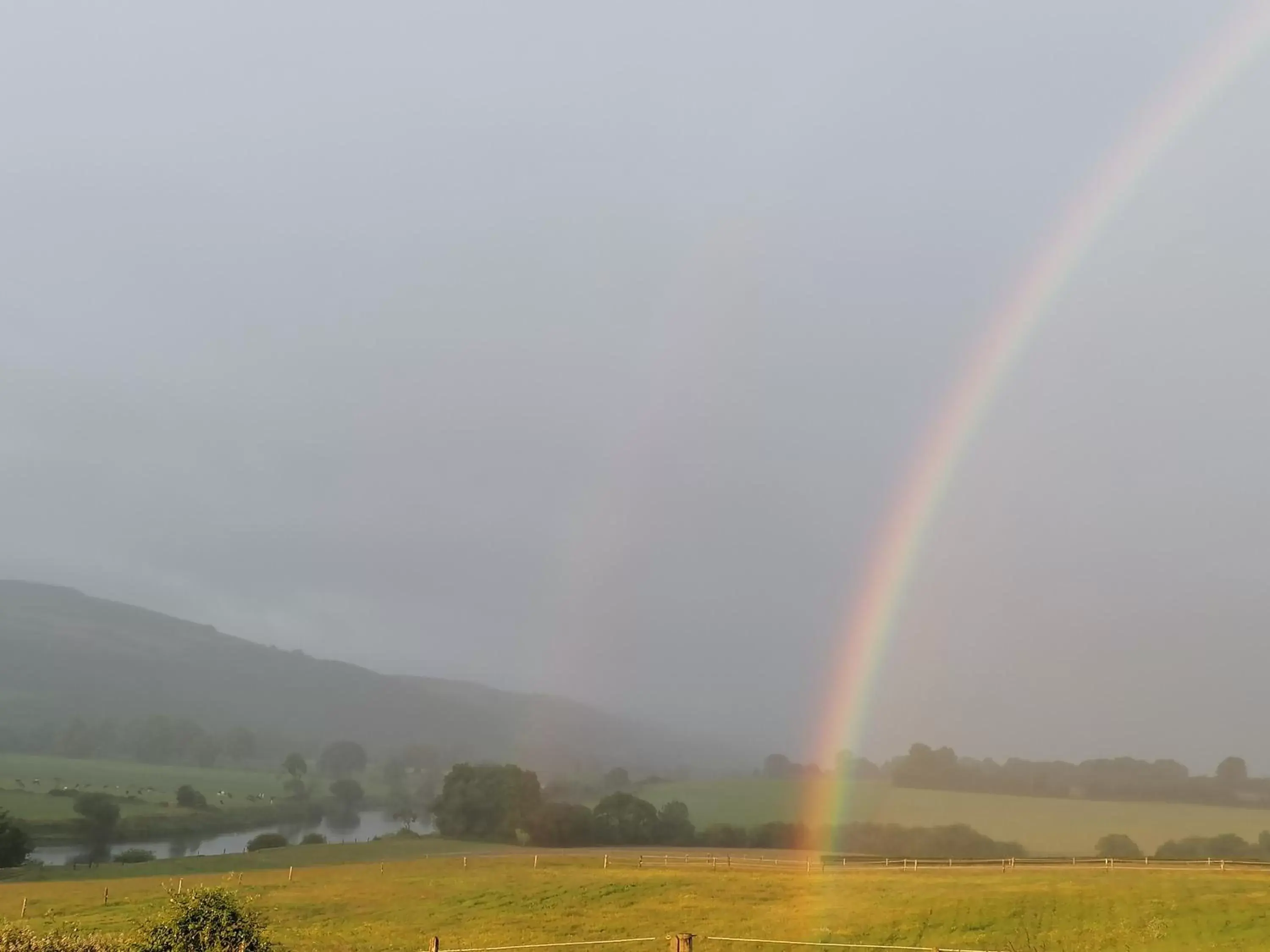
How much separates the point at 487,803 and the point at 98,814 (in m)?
78.5

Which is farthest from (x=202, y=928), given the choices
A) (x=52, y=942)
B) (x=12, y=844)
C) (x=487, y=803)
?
(x=487, y=803)

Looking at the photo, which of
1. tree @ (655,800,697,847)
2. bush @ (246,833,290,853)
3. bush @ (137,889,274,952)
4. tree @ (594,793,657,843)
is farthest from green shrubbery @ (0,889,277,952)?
bush @ (246,833,290,853)

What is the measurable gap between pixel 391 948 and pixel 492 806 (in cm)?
13027

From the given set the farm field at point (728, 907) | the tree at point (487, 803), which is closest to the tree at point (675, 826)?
the tree at point (487, 803)

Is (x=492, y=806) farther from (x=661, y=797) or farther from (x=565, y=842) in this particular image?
(x=661, y=797)

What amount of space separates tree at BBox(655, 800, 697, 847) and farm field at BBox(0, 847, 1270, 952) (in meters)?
78.3

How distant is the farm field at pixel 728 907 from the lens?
52969mm

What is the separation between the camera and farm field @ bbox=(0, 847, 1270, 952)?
53.0 metres

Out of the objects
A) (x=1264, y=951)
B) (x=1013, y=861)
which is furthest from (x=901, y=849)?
(x=1264, y=951)

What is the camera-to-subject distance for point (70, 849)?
180625 millimetres

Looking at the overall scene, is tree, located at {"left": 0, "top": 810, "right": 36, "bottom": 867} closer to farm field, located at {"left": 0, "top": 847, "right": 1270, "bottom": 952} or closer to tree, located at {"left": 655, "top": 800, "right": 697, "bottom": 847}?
farm field, located at {"left": 0, "top": 847, "right": 1270, "bottom": 952}

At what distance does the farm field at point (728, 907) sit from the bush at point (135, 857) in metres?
55.8

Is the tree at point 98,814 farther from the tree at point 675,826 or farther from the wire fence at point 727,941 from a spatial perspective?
the wire fence at point 727,941

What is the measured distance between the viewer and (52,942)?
917 inches
